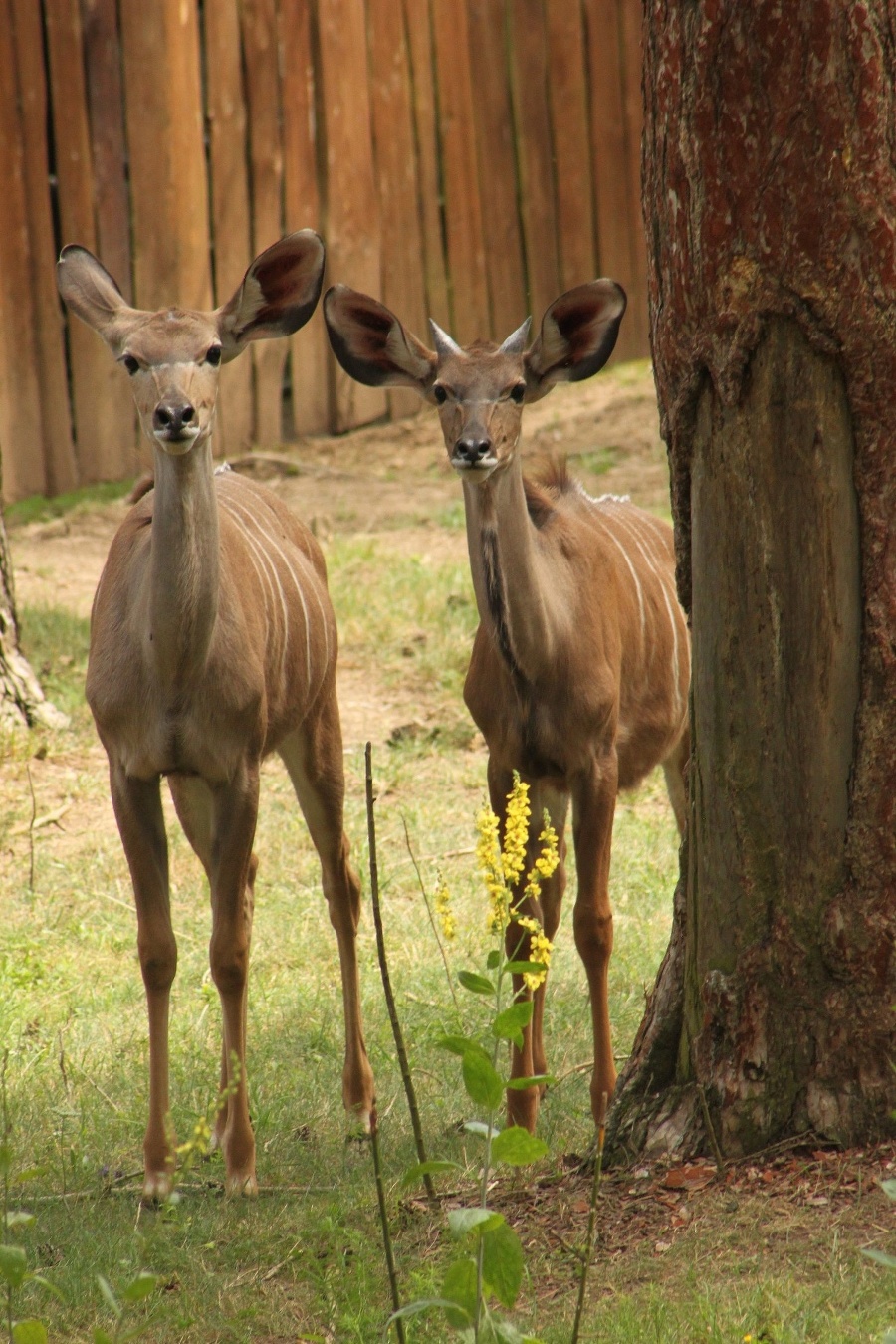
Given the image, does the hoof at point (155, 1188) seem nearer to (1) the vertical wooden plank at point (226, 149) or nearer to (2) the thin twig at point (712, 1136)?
(2) the thin twig at point (712, 1136)

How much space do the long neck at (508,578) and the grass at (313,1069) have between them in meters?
0.86

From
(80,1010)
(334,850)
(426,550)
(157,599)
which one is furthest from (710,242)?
(426,550)

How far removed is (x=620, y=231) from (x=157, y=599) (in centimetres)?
741

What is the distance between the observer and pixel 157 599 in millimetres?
3463

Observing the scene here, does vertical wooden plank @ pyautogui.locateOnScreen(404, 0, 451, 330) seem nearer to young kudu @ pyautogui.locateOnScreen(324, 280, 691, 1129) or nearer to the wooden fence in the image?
the wooden fence

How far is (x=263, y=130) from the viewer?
873 cm

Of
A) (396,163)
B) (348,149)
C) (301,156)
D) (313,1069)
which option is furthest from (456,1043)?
(396,163)

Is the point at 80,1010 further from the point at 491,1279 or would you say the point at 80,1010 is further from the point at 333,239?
the point at 333,239

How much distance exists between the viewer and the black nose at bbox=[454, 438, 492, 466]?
3615mm

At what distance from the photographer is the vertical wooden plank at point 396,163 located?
9.16 m

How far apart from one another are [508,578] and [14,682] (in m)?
2.64

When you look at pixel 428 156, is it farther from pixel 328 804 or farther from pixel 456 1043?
pixel 456 1043

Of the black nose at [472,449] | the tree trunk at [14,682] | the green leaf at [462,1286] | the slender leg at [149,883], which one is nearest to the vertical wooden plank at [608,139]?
the tree trunk at [14,682]

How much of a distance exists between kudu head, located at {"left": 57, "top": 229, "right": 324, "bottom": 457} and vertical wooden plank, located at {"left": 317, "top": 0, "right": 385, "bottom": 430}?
5498 mm
